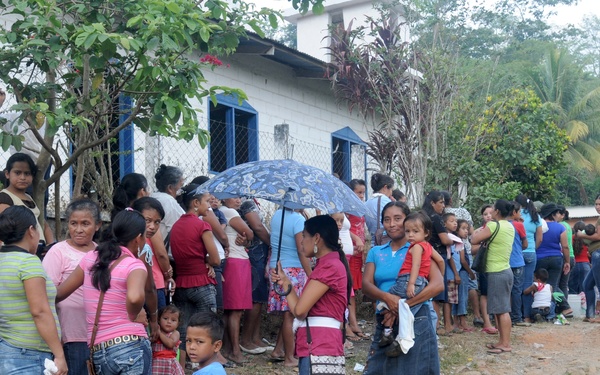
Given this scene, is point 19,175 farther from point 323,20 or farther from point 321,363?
point 323,20

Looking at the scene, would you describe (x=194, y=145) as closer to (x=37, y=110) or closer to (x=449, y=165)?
(x=449, y=165)

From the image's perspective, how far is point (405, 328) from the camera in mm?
5496

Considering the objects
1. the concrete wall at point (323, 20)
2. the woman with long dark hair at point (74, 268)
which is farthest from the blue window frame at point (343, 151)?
the woman with long dark hair at point (74, 268)

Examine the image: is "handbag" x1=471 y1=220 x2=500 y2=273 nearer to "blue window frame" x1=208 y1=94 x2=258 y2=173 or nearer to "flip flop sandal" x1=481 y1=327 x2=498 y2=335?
"flip flop sandal" x1=481 y1=327 x2=498 y2=335

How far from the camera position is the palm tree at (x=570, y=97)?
1289 inches

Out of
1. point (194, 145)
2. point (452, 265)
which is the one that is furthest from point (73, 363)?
point (194, 145)

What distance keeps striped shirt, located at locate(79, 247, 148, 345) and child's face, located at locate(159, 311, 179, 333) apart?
3.99 feet

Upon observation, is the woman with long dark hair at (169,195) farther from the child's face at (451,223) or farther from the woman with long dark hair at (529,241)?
the woman with long dark hair at (529,241)

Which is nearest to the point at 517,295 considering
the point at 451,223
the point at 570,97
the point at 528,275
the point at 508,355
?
the point at 528,275

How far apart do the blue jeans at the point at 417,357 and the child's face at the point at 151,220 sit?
6.32 ft

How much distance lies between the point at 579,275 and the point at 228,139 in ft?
21.9

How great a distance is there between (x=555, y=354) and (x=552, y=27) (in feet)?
121

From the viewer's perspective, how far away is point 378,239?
27.4ft

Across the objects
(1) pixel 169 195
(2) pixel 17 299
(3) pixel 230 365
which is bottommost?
(3) pixel 230 365
